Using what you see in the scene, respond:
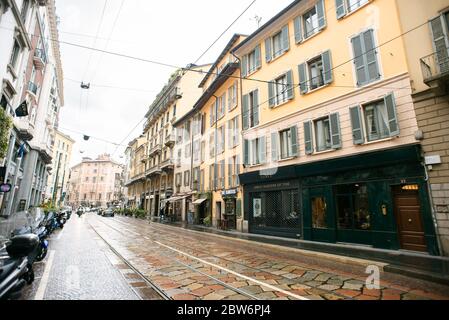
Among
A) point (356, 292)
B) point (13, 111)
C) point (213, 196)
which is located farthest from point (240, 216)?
point (13, 111)

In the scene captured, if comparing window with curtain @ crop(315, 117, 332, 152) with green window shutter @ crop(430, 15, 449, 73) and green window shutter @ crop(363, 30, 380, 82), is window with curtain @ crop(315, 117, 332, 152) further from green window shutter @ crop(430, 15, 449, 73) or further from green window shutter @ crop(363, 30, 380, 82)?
green window shutter @ crop(430, 15, 449, 73)

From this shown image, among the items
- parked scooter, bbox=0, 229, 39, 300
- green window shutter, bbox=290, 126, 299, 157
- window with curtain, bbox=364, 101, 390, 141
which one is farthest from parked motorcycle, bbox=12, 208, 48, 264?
window with curtain, bbox=364, 101, 390, 141

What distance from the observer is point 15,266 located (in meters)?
4.01

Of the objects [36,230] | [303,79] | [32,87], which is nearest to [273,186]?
[303,79]

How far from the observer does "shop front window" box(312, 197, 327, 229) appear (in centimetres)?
1230

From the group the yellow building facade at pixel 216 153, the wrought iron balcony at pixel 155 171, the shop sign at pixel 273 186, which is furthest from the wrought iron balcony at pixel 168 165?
the shop sign at pixel 273 186

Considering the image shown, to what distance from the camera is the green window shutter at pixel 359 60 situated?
11.2 metres

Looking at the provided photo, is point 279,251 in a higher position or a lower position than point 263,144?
lower

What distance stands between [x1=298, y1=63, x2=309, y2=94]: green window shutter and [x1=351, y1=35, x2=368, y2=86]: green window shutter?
2742mm

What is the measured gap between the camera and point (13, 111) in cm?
1611

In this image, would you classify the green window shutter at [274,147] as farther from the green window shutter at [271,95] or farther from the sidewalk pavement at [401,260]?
the sidewalk pavement at [401,260]

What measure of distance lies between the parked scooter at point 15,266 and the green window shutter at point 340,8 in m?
15.5
